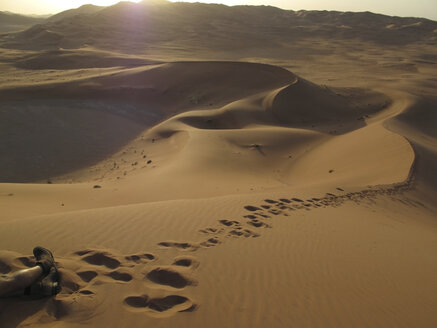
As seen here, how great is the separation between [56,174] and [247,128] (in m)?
6.67

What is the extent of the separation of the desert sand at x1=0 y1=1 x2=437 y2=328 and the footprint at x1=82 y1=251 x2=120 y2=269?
23 millimetres

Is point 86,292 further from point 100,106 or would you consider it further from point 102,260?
point 100,106

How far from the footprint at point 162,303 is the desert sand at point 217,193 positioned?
2 centimetres

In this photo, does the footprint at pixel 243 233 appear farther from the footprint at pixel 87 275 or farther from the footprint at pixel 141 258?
the footprint at pixel 87 275

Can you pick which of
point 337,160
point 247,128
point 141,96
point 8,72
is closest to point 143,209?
point 337,160

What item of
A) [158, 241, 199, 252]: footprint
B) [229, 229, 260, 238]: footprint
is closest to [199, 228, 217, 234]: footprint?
[229, 229, 260, 238]: footprint

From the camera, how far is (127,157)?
438 inches

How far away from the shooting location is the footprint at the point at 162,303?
10.5 feet

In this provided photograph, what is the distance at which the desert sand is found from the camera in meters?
3.41

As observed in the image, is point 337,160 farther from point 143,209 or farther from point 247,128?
point 143,209

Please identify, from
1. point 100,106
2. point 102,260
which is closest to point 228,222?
point 102,260

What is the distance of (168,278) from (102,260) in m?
0.76

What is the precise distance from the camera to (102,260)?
3854 millimetres

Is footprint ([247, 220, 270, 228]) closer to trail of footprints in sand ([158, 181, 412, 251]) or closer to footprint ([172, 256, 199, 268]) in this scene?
trail of footprints in sand ([158, 181, 412, 251])
